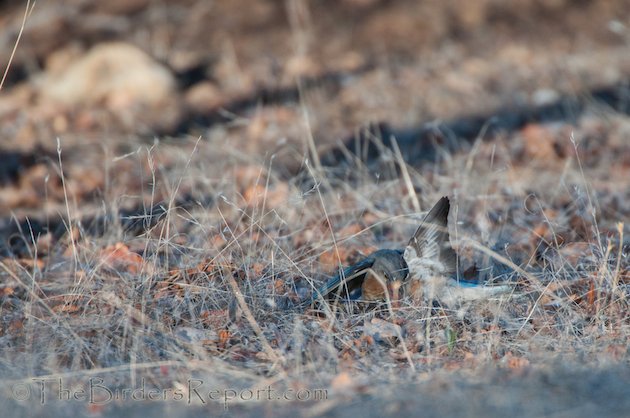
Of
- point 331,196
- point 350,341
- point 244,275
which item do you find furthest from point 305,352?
point 331,196

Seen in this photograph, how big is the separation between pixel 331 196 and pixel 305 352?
6.89ft

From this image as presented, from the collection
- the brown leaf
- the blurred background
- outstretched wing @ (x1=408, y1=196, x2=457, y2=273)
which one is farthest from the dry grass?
the blurred background

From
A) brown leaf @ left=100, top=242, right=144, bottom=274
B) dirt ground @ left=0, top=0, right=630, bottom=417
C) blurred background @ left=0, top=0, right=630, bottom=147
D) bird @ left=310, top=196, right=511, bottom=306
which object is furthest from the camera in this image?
blurred background @ left=0, top=0, right=630, bottom=147

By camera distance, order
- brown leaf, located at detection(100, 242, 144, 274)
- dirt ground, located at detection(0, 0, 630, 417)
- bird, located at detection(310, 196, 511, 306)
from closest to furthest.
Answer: dirt ground, located at detection(0, 0, 630, 417) < bird, located at detection(310, 196, 511, 306) < brown leaf, located at detection(100, 242, 144, 274)

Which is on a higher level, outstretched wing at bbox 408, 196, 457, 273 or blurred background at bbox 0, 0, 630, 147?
outstretched wing at bbox 408, 196, 457, 273

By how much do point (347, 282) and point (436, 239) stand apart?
1.62 ft

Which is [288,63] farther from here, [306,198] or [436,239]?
[436,239]

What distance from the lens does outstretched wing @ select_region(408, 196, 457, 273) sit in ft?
13.4

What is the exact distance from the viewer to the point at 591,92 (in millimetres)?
8695

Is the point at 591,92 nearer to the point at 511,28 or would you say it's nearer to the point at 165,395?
the point at 511,28

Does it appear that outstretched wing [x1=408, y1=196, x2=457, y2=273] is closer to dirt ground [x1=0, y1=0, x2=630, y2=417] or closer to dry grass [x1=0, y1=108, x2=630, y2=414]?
dirt ground [x1=0, y1=0, x2=630, y2=417]

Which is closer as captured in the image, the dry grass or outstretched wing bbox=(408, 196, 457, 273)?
the dry grass

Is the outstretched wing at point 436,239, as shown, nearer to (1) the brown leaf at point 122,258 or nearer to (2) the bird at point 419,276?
(2) the bird at point 419,276

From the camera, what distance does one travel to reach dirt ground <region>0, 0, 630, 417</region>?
3367mm
